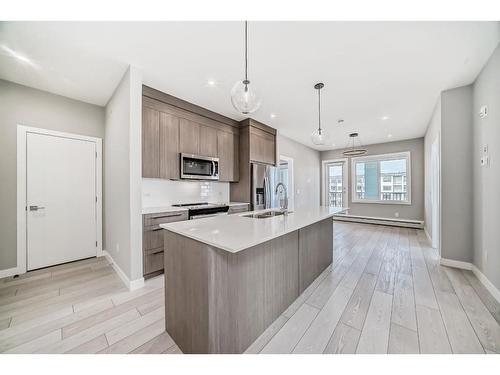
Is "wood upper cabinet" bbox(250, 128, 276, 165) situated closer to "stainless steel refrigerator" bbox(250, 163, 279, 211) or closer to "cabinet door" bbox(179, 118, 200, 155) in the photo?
"stainless steel refrigerator" bbox(250, 163, 279, 211)

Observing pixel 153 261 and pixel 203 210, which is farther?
pixel 203 210

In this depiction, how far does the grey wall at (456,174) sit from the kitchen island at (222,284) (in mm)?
2832

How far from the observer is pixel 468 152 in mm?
2775

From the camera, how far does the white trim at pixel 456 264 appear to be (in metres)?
2.79

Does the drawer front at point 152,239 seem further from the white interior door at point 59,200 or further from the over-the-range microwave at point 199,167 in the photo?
the white interior door at point 59,200

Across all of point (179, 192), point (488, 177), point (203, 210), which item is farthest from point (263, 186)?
point (488, 177)

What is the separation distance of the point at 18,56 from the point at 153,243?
8.52 ft

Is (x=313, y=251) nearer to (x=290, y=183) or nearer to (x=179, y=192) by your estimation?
(x=179, y=192)

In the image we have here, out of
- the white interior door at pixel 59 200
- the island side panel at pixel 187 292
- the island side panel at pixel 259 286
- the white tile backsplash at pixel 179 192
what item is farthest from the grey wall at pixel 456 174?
the white interior door at pixel 59 200

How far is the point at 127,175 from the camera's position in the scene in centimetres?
237

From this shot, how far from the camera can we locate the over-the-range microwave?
129 inches
